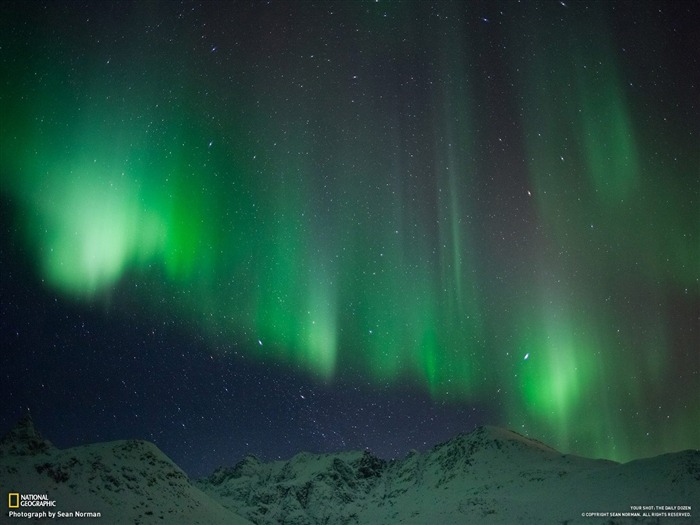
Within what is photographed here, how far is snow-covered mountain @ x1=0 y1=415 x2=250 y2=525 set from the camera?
69375mm

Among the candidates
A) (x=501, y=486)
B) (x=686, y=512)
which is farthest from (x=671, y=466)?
(x=501, y=486)

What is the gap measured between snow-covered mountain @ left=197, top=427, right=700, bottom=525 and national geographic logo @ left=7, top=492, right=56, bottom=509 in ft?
199

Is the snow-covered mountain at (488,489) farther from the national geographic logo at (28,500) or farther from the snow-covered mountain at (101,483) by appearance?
the national geographic logo at (28,500)

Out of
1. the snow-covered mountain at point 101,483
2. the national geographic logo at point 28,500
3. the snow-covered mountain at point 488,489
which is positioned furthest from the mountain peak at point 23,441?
the snow-covered mountain at point 488,489

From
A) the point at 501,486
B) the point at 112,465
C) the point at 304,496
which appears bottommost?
the point at 304,496

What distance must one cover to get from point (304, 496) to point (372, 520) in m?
63.0

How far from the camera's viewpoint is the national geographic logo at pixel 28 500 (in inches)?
2519

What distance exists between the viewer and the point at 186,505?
→ 286ft

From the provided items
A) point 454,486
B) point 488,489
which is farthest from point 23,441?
point 454,486

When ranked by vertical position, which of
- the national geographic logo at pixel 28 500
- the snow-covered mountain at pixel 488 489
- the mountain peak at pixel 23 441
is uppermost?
the mountain peak at pixel 23 441

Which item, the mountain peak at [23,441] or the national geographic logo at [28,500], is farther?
the mountain peak at [23,441]

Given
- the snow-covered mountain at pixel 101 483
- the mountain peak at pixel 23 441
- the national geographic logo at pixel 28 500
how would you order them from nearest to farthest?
the national geographic logo at pixel 28 500
the snow-covered mountain at pixel 101 483
the mountain peak at pixel 23 441

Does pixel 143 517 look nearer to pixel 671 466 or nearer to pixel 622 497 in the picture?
pixel 622 497

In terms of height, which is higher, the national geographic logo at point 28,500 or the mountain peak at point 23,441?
the mountain peak at point 23,441
